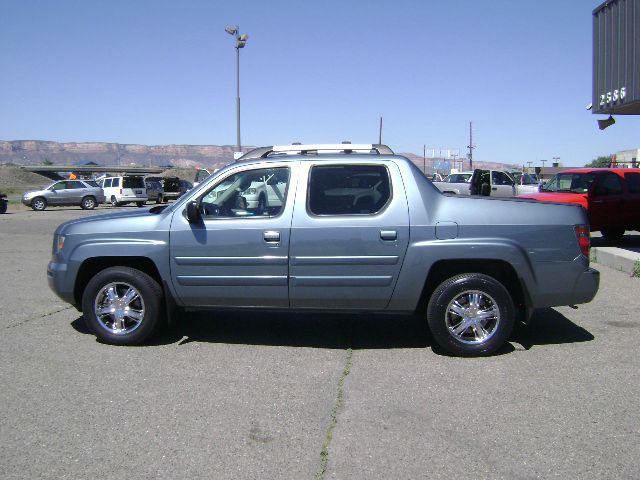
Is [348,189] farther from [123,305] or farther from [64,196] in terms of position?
[64,196]

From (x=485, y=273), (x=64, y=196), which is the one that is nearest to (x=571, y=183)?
(x=485, y=273)

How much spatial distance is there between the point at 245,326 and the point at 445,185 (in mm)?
24124

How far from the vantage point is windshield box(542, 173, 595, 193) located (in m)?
13.9

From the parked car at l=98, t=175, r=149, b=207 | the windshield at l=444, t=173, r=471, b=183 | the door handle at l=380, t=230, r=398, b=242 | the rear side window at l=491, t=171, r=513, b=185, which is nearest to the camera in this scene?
the door handle at l=380, t=230, r=398, b=242

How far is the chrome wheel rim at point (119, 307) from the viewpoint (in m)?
5.93

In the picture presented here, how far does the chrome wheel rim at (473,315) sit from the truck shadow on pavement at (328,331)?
0.32m

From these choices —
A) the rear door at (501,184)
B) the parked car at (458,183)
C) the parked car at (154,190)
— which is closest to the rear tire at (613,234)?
the rear door at (501,184)

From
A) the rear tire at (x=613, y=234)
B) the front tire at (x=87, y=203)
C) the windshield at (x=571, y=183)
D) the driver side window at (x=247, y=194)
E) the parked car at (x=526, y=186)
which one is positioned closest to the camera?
the driver side window at (x=247, y=194)

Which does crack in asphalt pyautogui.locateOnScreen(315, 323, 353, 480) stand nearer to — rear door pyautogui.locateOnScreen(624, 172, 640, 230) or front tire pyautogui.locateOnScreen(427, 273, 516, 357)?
front tire pyautogui.locateOnScreen(427, 273, 516, 357)

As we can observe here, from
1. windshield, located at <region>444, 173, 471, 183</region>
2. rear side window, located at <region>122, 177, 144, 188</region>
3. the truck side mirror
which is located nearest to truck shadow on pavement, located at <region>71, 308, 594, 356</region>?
the truck side mirror

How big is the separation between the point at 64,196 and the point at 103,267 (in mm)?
30278

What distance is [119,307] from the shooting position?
5.95 meters

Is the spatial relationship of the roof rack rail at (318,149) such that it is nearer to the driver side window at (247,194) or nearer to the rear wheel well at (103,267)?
the driver side window at (247,194)

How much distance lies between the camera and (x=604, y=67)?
14.2 m
